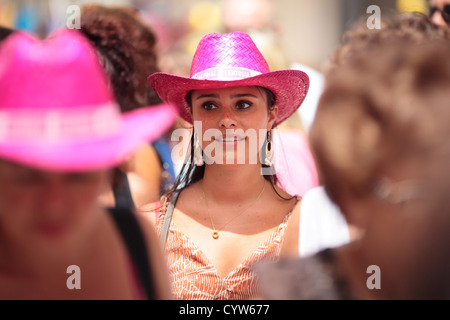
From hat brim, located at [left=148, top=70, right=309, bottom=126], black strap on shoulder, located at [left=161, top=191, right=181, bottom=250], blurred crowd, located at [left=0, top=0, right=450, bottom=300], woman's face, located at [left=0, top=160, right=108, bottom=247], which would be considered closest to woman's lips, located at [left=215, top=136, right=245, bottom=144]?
hat brim, located at [left=148, top=70, right=309, bottom=126]

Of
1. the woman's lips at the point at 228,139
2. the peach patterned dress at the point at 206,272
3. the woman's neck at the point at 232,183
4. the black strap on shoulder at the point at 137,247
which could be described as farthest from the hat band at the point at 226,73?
the black strap on shoulder at the point at 137,247

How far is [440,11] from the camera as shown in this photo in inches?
150

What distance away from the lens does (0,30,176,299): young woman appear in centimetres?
144

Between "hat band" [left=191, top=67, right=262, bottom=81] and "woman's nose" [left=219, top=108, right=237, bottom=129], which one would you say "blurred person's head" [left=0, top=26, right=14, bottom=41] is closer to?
"hat band" [left=191, top=67, right=262, bottom=81]

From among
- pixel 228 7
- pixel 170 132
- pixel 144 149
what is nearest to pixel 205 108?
pixel 144 149

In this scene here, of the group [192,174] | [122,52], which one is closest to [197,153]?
[192,174]

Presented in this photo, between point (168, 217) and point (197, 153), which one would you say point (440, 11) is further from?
point (168, 217)

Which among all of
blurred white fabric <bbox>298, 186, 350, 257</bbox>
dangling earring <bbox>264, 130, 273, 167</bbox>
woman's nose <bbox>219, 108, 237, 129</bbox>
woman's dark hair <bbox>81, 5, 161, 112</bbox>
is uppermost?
woman's dark hair <bbox>81, 5, 161, 112</bbox>

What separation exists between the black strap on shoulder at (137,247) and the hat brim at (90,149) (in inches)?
13.0

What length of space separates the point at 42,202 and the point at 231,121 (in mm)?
1762

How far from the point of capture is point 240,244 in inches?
122

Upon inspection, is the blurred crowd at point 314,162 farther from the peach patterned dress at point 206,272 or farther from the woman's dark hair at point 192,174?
the woman's dark hair at point 192,174

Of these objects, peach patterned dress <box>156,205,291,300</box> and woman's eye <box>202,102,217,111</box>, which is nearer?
peach patterned dress <box>156,205,291,300</box>

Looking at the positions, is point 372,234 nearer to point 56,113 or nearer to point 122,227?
point 122,227
